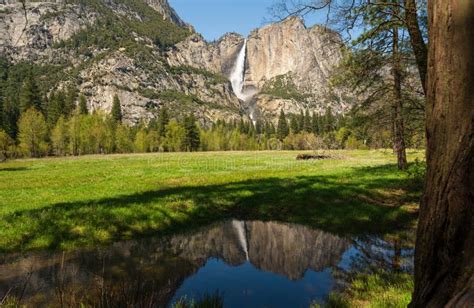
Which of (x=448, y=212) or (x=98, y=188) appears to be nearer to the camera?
(x=448, y=212)

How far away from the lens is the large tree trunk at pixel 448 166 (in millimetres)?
3184

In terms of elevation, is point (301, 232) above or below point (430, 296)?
below

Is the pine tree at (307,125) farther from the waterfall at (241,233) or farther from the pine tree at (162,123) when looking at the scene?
the waterfall at (241,233)

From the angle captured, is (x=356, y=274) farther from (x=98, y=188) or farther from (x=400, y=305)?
(x=98, y=188)

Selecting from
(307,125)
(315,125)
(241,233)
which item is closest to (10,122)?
(241,233)

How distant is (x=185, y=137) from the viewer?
12231cm

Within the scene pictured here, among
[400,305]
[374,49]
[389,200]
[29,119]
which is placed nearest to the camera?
[400,305]

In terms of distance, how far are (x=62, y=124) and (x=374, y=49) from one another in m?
89.6

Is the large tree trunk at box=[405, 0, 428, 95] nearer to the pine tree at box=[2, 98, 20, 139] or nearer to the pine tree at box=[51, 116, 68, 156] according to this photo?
the pine tree at box=[51, 116, 68, 156]

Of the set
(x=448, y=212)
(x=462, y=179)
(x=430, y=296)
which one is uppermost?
(x=462, y=179)

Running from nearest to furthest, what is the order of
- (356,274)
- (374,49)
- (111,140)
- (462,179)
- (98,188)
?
(462,179) → (356,274) → (374,49) → (98,188) → (111,140)

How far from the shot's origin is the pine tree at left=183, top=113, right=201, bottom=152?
123 meters

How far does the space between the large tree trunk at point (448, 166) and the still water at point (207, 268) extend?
13.4ft

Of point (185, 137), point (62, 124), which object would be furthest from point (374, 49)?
point (185, 137)
